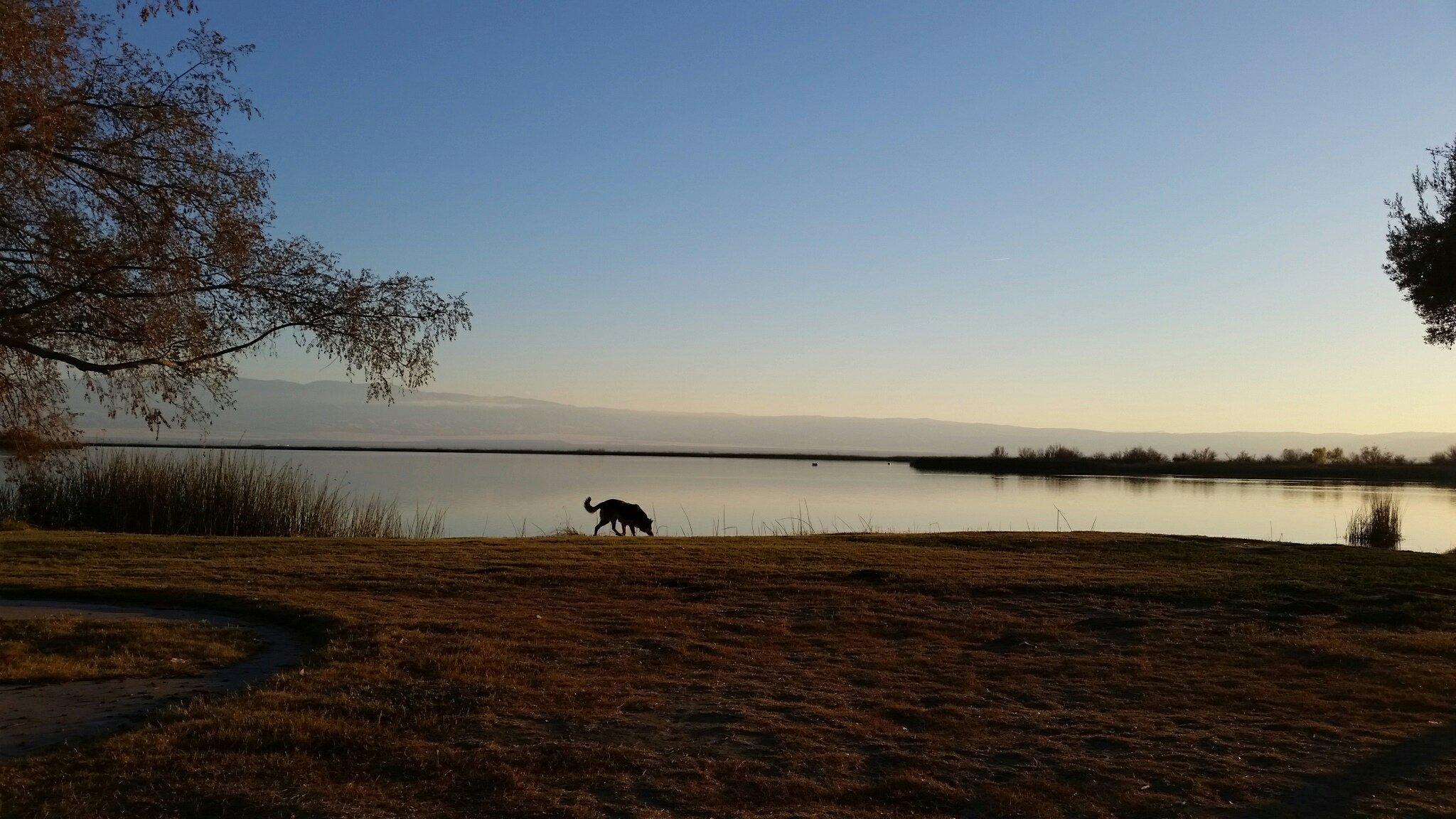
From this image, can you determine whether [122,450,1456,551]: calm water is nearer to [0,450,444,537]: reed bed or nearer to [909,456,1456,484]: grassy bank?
[0,450,444,537]: reed bed

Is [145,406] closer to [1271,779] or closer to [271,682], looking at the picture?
[271,682]

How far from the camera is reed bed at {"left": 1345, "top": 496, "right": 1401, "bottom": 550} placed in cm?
2433

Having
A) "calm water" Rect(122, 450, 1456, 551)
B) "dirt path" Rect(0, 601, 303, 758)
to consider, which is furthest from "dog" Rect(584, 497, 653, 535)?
"dirt path" Rect(0, 601, 303, 758)

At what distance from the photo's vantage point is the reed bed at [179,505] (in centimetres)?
2283

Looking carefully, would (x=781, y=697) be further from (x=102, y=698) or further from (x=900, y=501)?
(x=900, y=501)

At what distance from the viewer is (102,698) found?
722cm

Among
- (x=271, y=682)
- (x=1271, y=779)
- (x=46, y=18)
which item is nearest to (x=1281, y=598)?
(x=1271, y=779)

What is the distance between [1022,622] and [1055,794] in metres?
5.78

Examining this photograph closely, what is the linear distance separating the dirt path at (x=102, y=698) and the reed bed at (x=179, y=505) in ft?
48.1

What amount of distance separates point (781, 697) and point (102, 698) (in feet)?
16.2

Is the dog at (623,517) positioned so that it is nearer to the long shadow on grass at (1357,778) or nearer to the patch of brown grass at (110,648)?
the patch of brown grass at (110,648)

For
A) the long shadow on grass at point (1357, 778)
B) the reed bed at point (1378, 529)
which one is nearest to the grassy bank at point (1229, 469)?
the reed bed at point (1378, 529)

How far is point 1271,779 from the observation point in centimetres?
595

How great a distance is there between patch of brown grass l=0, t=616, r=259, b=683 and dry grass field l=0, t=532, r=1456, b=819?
84 cm
